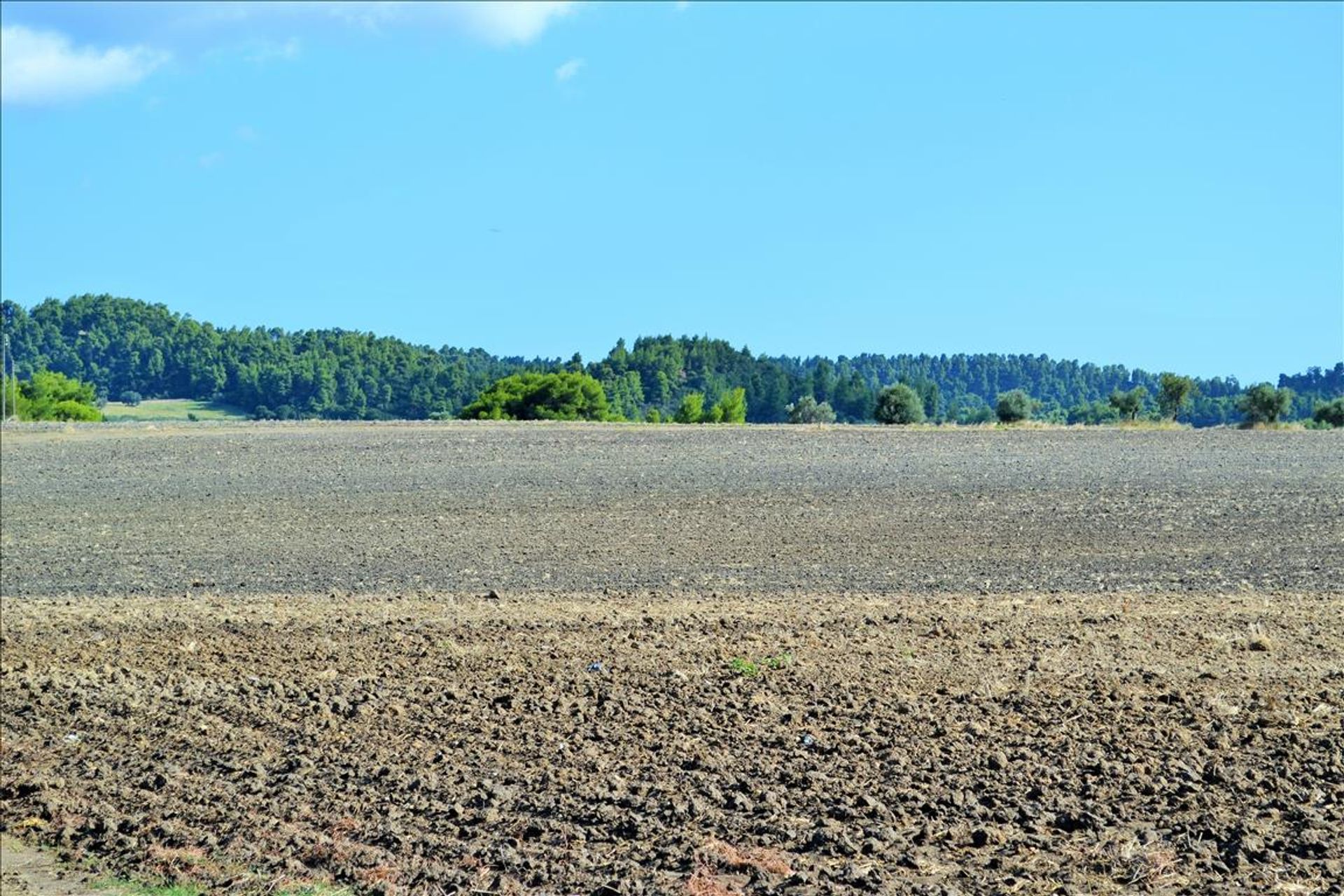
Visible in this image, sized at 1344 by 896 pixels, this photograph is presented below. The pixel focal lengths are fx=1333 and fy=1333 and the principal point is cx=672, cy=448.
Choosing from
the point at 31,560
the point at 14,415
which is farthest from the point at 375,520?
the point at 14,415

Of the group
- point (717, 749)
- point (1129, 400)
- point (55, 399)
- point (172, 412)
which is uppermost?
point (1129, 400)

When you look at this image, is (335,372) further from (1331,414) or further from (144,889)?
(144,889)

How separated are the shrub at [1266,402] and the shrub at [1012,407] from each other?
11.6 m

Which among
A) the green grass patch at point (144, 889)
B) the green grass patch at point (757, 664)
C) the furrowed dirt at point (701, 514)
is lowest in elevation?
the green grass patch at point (144, 889)

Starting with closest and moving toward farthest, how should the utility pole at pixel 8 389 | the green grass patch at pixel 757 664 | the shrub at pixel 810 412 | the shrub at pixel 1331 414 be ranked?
1. the green grass patch at pixel 757 664
2. the shrub at pixel 1331 414
3. the utility pole at pixel 8 389
4. the shrub at pixel 810 412

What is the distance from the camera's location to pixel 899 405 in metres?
39.0

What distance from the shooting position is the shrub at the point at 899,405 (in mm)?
38031

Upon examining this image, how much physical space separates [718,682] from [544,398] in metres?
42.1

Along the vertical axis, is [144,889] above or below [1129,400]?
below

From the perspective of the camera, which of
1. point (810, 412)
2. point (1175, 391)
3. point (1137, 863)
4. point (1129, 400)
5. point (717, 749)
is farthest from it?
point (810, 412)

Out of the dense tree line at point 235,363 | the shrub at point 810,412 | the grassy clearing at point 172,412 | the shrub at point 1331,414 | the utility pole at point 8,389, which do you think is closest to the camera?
the shrub at point 1331,414

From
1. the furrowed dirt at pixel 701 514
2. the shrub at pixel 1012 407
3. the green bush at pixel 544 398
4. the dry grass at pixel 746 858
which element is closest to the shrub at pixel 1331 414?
the furrowed dirt at pixel 701 514

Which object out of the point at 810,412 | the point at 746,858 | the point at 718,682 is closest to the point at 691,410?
the point at 810,412

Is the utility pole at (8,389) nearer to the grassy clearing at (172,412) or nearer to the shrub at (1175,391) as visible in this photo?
the grassy clearing at (172,412)
